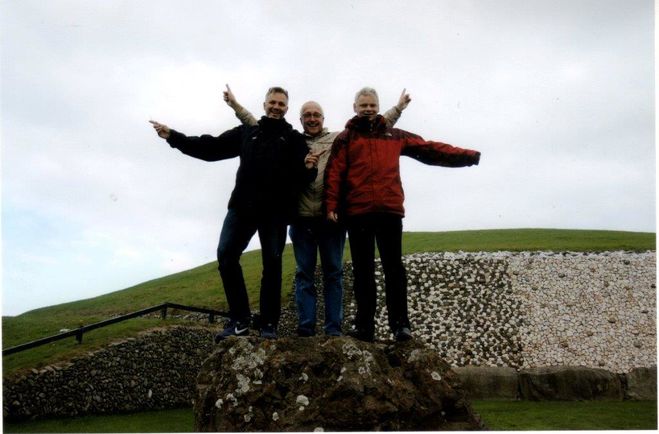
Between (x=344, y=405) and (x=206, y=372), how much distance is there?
124 centimetres

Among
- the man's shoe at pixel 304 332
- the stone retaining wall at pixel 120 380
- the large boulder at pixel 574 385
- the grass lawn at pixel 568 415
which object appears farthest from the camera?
the large boulder at pixel 574 385

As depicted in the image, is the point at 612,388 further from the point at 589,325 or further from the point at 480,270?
the point at 480,270

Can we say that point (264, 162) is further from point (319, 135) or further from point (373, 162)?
point (373, 162)

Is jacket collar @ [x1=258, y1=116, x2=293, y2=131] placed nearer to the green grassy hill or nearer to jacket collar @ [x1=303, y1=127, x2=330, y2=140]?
jacket collar @ [x1=303, y1=127, x2=330, y2=140]

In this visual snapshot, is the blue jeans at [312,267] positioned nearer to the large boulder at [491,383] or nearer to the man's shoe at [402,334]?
the man's shoe at [402,334]

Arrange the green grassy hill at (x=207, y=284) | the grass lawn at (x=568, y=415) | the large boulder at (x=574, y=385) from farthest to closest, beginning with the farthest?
the green grassy hill at (x=207, y=284) < the large boulder at (x=574, y=385) < the grass lawn at (x=568, y=415)

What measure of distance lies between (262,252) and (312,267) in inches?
21.8

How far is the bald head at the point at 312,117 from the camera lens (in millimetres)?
5684

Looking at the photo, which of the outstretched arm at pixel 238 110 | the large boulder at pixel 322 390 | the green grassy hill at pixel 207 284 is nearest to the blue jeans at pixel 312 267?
the large boulder at pixel 322 390

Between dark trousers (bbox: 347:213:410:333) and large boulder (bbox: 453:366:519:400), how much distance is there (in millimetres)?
6320

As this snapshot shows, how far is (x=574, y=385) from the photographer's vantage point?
10633 millimetres

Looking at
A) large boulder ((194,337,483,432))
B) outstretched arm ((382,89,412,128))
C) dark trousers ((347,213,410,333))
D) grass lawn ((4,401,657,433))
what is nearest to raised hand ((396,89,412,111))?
outstretched arm ((382,89,412,128))

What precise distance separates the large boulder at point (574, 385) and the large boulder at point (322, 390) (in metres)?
6.35

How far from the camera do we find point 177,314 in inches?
587
